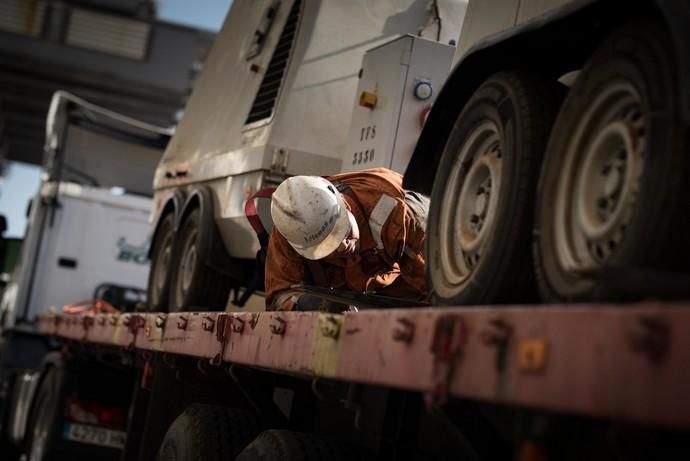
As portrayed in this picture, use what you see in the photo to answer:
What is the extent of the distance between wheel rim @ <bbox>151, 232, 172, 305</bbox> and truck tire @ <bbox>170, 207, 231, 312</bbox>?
41cm

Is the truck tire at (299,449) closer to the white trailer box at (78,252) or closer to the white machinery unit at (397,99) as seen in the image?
the white machinery unit at (397,99)

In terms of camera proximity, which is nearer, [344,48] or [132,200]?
[344,48]

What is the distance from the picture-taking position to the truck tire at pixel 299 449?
4.43 meters

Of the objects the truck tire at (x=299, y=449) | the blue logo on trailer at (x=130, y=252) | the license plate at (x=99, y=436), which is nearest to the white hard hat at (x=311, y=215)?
the truck tire at (x=299, y=449)

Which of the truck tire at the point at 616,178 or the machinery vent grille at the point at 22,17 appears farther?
the machinery vent grille at the point at 22,17

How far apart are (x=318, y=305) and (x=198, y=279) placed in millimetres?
2785

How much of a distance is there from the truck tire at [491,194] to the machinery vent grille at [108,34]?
63.5 ft

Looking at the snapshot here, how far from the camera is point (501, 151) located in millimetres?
3783

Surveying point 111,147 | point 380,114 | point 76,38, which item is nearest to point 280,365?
point 380,114

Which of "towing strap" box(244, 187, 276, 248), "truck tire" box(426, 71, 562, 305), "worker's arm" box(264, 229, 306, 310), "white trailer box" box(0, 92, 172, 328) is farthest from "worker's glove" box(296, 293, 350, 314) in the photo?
"white trailer box" box(0, 92, 172, 328)

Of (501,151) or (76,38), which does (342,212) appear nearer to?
(501,151)

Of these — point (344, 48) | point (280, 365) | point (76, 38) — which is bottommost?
point (280, 365)

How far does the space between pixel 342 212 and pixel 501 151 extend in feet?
4.93

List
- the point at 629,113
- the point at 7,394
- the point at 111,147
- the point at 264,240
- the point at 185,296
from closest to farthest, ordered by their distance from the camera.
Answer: the point at 629,113, the point at 264,240, the point at 185,296, the point at 7,394, the point at 111,147
